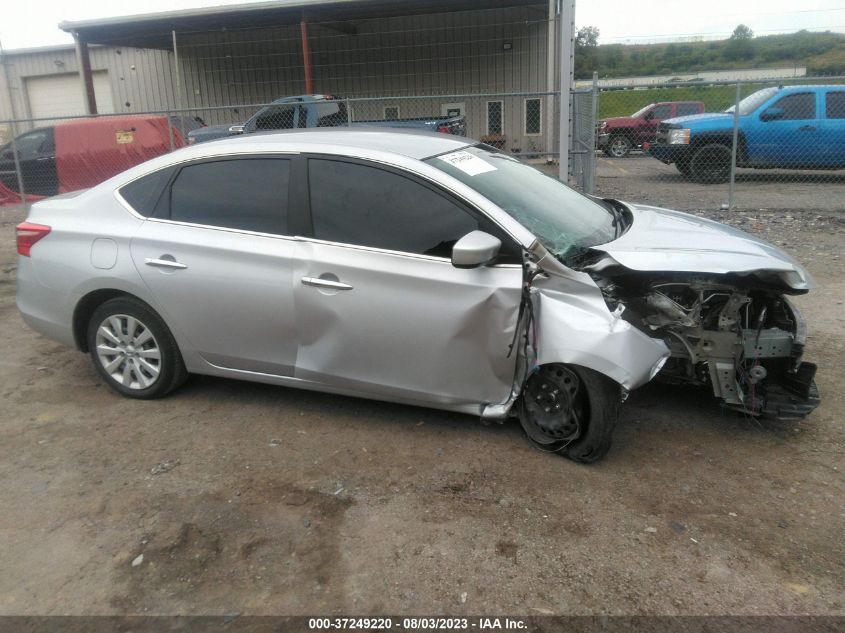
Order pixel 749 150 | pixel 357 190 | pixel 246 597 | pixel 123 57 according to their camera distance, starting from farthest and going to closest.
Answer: pixel 123 57, pixel 749 150, pixel 357 190, pixel 246 597

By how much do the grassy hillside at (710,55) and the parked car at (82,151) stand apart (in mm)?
47465

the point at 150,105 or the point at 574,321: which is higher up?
the point at 150,105

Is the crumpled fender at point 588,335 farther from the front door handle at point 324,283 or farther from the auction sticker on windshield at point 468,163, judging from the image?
the front door handle at point 324,283

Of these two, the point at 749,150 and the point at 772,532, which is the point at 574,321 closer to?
the point at 772,532

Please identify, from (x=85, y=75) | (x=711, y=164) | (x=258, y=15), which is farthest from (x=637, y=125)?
(x=85, y=75)

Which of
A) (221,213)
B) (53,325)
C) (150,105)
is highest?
(150,105)

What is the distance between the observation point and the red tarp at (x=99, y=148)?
1268cm

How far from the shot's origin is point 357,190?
153 inches

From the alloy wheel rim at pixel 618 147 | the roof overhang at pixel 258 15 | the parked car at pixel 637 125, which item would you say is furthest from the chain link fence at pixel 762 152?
the roof overhang at pixel 258 15

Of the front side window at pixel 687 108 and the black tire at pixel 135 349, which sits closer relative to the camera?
the black tire at pixel 135 349

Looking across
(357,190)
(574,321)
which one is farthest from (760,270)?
(357,190)

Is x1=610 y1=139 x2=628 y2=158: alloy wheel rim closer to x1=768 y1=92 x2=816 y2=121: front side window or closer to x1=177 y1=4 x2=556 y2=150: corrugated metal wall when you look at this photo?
x1=177 y1=4 x2=556 y2=150: corrugated metal wall

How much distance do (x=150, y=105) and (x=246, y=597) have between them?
83.0 feet

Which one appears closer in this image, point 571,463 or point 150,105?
point 571,463
